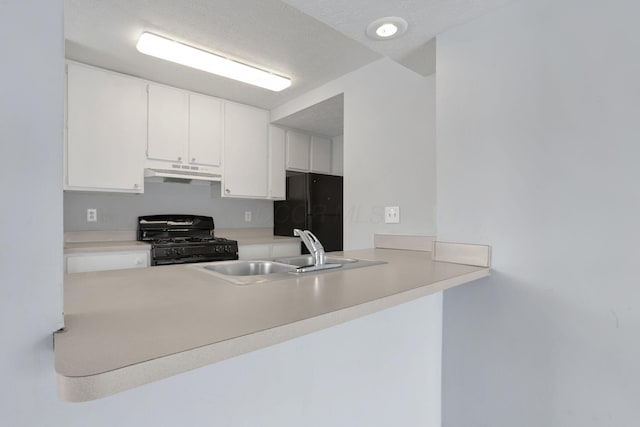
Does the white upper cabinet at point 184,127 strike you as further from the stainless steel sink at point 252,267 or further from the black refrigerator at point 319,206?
the stainless steel sink at point 252,267

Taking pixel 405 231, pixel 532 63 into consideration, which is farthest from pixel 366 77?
pixel 532 63

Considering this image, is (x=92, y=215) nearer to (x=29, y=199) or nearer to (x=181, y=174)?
(x=181, y=174)

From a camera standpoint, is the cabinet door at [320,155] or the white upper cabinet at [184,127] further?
the cabinet door at [320,155]

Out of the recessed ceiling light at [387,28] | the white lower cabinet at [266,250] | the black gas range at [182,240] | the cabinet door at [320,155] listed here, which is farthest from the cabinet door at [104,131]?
the recessed ceiling light at [387,28]

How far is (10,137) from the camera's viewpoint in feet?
1.50

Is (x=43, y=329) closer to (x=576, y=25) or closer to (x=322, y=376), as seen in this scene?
(x=322, y=376)

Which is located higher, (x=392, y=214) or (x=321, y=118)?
(x=321, y=118)

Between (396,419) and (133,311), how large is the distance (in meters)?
1.09

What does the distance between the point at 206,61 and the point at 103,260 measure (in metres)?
1.71

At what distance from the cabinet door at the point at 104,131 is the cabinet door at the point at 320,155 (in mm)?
1900

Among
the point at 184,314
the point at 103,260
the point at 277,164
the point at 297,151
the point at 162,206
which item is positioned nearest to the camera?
the point at 184,314

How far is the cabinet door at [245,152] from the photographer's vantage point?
10.7 feet

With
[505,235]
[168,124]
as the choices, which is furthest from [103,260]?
[505,235]

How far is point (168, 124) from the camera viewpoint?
287 cm
